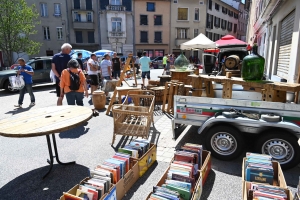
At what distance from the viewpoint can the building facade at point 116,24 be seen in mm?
32062

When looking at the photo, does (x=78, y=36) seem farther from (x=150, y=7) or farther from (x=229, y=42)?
(x=229, y=42)

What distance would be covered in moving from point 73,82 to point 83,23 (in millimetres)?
29735

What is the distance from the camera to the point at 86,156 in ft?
13.1

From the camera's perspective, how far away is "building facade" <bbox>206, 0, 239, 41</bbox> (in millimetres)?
36500

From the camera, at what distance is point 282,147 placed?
3.24m

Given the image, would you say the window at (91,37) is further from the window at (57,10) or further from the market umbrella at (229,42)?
the market umbrella at (229,42)

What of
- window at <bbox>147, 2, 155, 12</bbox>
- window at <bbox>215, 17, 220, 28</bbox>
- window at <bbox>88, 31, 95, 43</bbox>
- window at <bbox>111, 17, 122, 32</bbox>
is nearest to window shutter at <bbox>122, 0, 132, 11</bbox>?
window at <bbox>111, 17, 122, 32</bbox>

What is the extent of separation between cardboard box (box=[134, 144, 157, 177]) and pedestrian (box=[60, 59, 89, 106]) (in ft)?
8.57

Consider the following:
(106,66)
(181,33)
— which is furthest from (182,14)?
(106,66)

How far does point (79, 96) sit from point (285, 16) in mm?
6824

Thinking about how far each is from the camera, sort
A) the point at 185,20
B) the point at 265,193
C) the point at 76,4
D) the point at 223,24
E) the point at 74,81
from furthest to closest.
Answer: the point at 223,24 → the point at 185,20 → the point at 76,4 → the point at 74,81 → the point at 265,193

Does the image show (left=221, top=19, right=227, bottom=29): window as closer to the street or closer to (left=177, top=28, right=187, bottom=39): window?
(left=177, top=28, right=187, bottom=39): window

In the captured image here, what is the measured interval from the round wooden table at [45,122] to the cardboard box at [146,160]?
105cm

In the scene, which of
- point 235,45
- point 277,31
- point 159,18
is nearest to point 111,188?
point 277,31
